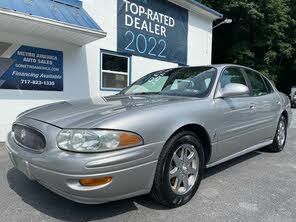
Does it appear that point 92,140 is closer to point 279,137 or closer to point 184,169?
point 184,169

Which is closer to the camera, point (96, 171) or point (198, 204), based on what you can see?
point (96, 171)

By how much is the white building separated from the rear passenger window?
372cm

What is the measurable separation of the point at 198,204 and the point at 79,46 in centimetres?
579

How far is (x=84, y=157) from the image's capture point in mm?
2273

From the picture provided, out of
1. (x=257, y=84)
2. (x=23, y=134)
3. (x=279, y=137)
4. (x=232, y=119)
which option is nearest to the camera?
(x=23, y=134)

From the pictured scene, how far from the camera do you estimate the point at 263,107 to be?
4.29m

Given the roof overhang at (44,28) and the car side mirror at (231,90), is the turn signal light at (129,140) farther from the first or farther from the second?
the roof overhang at (44,28)

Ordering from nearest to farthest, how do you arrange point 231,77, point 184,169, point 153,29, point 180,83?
1. point 184,169
2. point 180,83
3. point 231,77
4. point 153,29

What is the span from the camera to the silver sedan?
231 centimetres

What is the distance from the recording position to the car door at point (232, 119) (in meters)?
3.34

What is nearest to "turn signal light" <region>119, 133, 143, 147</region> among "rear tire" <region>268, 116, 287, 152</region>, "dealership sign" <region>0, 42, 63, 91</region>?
"rear tire" <region>268, 116, 287, 152</region>

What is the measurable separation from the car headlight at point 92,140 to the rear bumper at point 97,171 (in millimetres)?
52

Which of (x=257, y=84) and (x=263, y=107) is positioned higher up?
(x=257, y=84)

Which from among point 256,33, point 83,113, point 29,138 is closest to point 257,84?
point 83,113
